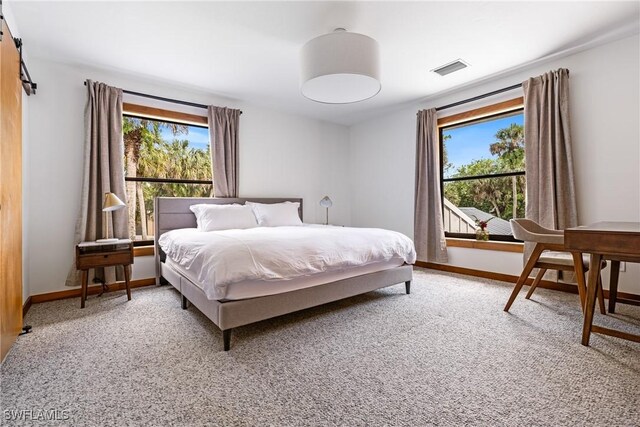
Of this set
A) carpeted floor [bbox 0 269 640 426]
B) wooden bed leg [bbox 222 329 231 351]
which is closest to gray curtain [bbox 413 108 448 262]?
carpeted floor [bbox 0 269 640 426]

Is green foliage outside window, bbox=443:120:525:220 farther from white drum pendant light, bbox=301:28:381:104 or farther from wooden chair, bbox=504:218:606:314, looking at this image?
white drum pendant light, bbox=301:28:381:104

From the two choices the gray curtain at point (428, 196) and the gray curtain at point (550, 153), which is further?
the gray curtain at point (428, 196)

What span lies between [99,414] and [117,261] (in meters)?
1.99

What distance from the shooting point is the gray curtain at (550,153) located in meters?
3.16

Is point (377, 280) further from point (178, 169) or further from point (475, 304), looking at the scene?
point (178, 169)

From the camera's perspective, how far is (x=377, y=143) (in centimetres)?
534

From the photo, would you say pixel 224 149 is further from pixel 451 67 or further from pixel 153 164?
pixel 451 67

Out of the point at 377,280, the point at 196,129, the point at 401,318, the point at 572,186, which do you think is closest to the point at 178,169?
the point at 196,129

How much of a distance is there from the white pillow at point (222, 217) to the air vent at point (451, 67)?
2930mm

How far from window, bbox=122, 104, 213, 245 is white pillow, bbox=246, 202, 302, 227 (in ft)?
2.90

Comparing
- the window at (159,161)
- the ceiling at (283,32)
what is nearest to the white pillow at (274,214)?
the window at (159,161)

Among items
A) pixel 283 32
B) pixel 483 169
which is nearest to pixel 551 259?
pixel 483 169

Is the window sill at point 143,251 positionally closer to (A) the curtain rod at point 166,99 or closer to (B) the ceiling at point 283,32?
(A) the curtain rod at point 166,99

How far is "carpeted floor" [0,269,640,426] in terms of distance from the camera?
4.46 ft
